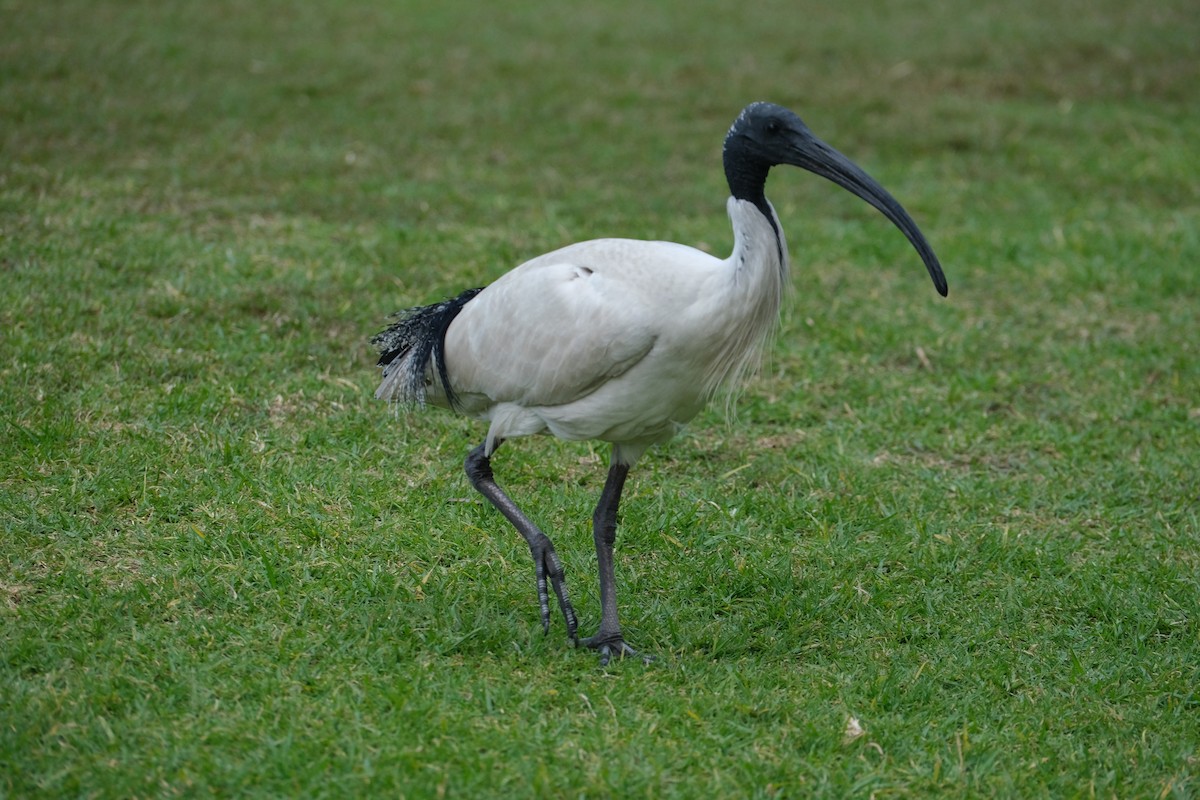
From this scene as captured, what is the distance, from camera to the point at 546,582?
4.12 meters

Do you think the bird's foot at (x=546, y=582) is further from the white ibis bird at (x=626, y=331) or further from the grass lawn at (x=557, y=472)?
the grass lawn at (x=557, y=472)

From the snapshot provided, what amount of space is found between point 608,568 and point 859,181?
145 cm

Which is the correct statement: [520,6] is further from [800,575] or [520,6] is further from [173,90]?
[800,575]

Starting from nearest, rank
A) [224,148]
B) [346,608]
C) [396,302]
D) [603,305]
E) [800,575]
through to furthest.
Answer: [603,305] < [346,608] < [800,575] < [396,302] < [224,148]

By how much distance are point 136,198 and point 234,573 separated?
3.88m

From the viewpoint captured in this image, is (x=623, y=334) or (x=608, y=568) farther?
(x=608, y=568)

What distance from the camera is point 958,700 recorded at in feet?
12.7

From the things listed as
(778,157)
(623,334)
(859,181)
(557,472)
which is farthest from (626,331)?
(557,472)

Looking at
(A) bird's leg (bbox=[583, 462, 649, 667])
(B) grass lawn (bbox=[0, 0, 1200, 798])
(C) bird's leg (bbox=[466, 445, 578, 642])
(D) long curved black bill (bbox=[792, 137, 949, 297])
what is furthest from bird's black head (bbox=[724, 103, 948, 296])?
(B) grass lawn (bbox=[0, 0, 1200, 798])

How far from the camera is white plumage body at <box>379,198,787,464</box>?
3.70m

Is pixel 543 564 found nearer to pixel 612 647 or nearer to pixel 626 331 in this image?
pixel 612 647

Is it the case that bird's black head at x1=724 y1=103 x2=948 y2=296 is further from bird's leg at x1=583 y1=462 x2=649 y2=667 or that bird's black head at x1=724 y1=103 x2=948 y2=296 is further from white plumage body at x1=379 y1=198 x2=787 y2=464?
bird's leg at x1=583 y1=462 x2=649 y2=667


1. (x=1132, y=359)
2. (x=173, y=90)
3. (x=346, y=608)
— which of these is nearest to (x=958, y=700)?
(x=346, y=608)

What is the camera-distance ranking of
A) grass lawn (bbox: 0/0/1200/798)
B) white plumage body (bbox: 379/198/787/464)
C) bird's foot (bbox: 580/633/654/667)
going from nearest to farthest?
grass lawn (bbox: 0/0/1200/798) < white plumage body (bbox: 379/198/787/464) < bird's foot (bbox: 580/633/654/667)
